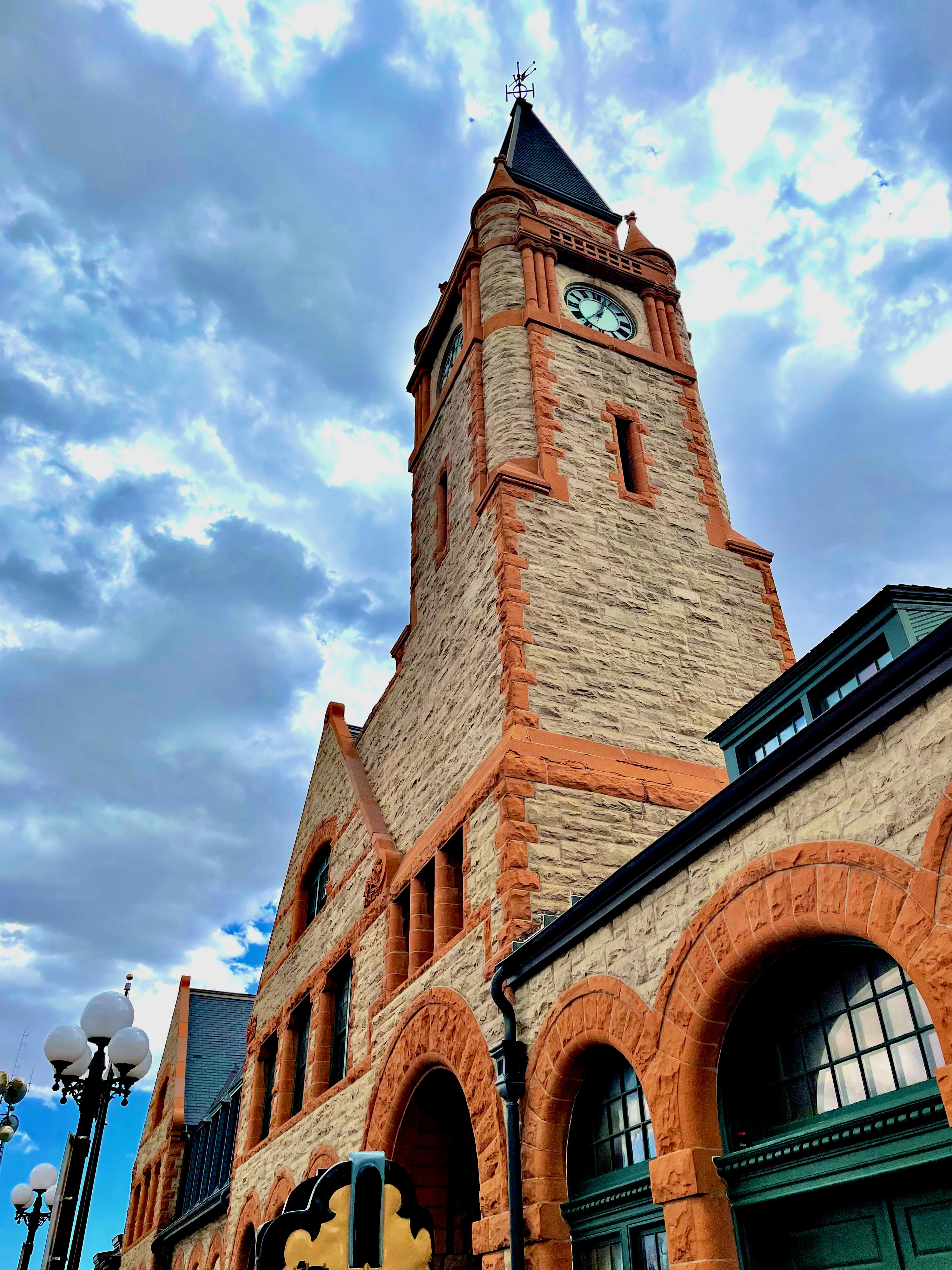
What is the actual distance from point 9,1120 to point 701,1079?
1796cm

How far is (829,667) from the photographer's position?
9641 millimetres

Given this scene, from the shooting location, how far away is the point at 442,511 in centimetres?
1916

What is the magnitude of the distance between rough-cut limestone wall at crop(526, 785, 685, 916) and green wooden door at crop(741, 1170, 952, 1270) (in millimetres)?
4323

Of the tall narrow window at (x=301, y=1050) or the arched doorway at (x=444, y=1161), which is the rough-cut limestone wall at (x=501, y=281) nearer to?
the arched doorway at (x=444, y=1161)

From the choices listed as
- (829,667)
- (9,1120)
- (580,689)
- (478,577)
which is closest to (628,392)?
(478,577)

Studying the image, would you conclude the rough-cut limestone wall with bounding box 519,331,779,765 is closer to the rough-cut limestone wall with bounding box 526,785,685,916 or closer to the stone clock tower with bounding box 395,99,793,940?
the stone clock tower with bounding box 395,99,793,940

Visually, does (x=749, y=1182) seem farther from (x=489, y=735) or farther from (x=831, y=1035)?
(x=489, y=735)

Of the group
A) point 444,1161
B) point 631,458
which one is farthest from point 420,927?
point 631,458

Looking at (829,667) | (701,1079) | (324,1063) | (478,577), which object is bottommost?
(701,1079)

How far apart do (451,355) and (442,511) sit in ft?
16.7

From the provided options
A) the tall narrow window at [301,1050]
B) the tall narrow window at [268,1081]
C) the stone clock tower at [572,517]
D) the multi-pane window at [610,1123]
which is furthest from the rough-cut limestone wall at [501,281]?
the tall narrow window at [268,1081]

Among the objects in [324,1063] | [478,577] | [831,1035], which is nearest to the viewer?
[831,1035]

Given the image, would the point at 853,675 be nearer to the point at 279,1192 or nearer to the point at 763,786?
the point at 763,786

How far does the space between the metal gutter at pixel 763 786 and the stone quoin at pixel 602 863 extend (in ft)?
0.10
